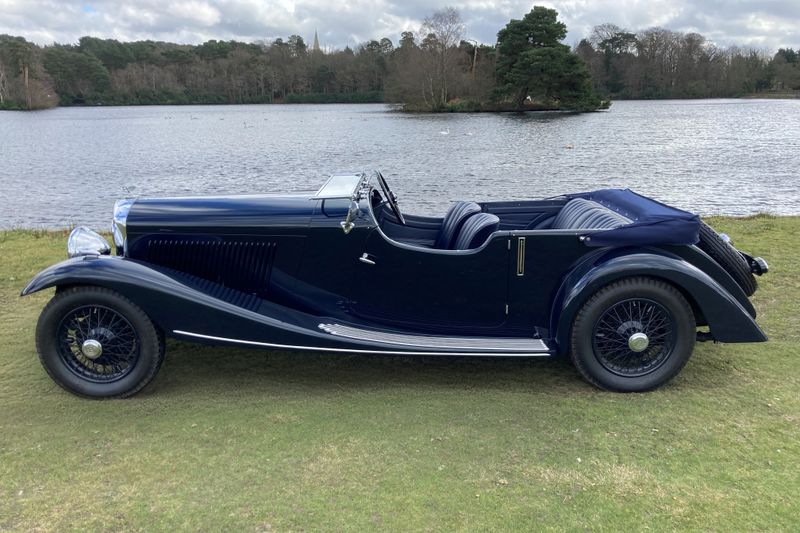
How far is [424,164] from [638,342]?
21.1 meters

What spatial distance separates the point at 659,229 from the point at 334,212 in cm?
217

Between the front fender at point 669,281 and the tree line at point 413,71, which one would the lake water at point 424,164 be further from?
the tree line at point 413,71

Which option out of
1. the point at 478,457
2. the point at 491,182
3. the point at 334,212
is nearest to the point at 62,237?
the point at 334,212

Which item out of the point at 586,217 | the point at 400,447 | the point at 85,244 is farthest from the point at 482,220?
the point at 85,244

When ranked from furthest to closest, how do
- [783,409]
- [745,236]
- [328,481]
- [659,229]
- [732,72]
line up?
[732,72] < [745,236] < [659,229] < [783,409] < [328,481]

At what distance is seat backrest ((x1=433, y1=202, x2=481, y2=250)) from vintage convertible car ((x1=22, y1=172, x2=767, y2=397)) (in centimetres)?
35

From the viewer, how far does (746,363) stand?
14.2ft

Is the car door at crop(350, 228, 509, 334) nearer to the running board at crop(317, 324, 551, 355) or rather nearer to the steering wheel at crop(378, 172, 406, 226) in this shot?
the running board at crop(317, 324, 551, 355)

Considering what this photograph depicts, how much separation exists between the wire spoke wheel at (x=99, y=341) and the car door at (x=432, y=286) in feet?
4.91

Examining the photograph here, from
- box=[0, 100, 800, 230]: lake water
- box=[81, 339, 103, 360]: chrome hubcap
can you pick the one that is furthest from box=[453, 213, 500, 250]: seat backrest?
box=[0, 100, 800, 230]: lake water

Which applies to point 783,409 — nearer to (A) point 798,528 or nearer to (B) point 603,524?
(A) point 798,528

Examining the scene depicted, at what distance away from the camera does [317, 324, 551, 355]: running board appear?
3.79 m

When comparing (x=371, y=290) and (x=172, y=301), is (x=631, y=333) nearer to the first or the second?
(x=371, y=290)

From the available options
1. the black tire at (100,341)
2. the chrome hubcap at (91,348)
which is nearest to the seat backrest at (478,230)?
the black tire at (100,341)
